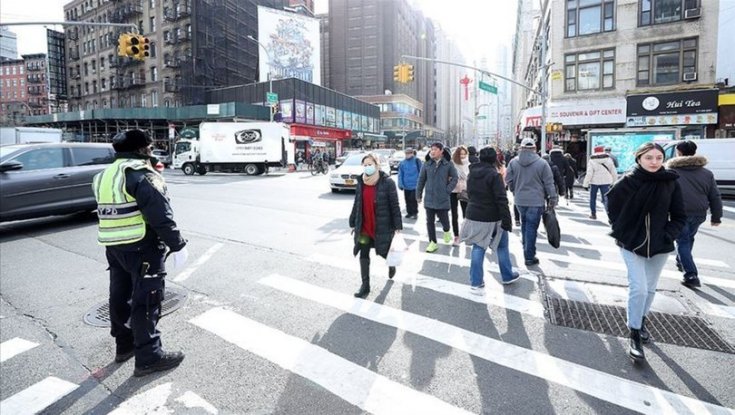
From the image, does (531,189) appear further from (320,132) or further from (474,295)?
(320,132)

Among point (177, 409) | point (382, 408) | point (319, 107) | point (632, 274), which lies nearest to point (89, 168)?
point (177, 409)

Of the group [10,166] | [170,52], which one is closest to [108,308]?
[10,166]

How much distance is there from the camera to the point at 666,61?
25422mm

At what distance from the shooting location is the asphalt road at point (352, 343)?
3.11 metres

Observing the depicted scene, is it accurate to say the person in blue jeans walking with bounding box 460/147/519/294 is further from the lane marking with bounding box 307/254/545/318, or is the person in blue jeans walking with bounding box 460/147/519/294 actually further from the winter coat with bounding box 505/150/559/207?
the winter coat with bounding box 505/150/559/207

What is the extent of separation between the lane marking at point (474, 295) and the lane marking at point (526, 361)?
898 millimetres

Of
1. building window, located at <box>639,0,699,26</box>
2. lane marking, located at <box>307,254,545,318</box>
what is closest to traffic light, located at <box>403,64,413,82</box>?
building window, located at <box>639,0,699,26</box>

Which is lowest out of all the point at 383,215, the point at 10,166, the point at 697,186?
the point at 383,215

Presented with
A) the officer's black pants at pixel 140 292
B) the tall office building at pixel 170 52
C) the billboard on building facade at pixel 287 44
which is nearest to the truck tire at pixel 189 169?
the billboard on building facade at pixel 287 44

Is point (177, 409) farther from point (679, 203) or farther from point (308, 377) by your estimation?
point (679, 203)

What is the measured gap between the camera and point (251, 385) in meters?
3.30

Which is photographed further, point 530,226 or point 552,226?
point 530,226

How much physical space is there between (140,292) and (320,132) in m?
47.3

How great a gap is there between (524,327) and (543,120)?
20.3 meters
